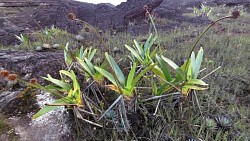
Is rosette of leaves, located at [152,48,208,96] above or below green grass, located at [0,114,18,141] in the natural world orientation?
above

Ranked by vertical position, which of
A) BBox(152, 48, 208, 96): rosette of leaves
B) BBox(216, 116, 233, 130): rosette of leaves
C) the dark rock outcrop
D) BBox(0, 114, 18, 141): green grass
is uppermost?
the dark rock outcrop

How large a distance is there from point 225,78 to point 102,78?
170 cm

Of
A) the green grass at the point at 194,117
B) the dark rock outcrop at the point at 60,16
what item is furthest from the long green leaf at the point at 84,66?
the dark rock outcrop at the point at 60,16

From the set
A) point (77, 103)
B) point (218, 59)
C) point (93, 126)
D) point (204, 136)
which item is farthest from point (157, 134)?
point (218, 59)

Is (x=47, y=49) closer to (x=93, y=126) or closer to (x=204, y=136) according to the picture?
(x=93, y=126)

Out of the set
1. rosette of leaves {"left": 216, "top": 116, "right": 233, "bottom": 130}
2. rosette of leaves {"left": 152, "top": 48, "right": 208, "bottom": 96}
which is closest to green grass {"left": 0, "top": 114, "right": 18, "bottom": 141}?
rosette of leaves {"left": 152, "top": 48, "right": 208, "bottom": 96}

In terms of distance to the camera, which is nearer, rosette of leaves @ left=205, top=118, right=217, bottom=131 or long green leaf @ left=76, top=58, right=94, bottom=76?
rosette of leaves @ left=205, top=118, right=217, bottom=131

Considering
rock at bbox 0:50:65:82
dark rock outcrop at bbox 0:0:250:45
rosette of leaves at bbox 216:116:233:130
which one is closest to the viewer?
rosette of leaves at bbox 216:116:233:130

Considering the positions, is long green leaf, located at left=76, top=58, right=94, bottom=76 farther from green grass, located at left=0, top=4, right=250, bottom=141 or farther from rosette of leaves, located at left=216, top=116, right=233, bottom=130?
rosette of leaves, located at left=216, top=116, right=233, bottom=130

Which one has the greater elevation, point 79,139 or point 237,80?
point 237,80

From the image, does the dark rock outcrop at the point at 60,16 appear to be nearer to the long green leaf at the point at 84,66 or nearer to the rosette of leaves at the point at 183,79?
the long green leaf at the point at 84,66

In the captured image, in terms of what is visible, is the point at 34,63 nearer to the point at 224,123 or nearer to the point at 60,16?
the point at 224,123

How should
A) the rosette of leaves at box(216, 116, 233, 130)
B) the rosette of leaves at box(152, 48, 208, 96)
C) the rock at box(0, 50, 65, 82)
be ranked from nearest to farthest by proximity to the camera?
the rosette of leaves at box(152, 48, 208, 96)
the rosette of leaves at box(216, 116, 233, 130)
the rock at box(0, 50, 65, 82)

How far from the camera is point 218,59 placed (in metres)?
3.52
